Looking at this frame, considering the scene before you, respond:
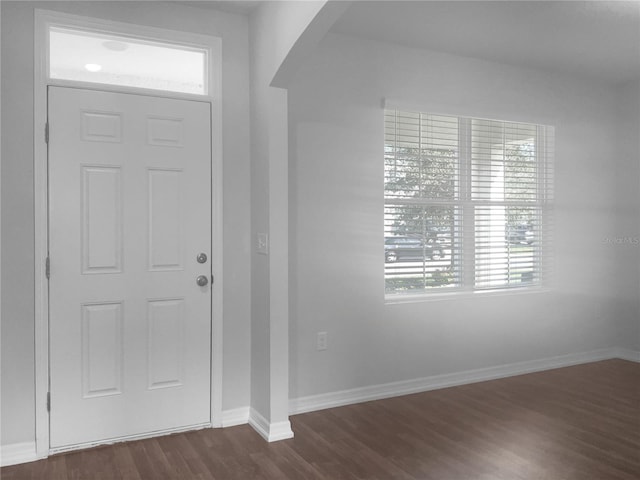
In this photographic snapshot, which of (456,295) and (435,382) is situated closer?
(435,382)

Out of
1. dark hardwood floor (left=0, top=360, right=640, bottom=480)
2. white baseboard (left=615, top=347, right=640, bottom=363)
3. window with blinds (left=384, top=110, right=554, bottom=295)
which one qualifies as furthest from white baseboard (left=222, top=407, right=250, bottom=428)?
white baseboard (left=615, top=347, right=640, bottom=363)

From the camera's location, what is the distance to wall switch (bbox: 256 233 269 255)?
129 inches

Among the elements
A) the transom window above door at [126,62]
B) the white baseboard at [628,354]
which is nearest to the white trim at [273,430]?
the transom window above door at [126,62]

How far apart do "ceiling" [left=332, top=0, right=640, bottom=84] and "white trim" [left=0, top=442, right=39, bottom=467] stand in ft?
9.99

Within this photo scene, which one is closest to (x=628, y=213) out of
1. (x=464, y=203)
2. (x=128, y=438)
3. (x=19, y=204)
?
(x=464, y=203)

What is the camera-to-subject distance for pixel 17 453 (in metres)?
2.95

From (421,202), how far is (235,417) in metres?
2.03

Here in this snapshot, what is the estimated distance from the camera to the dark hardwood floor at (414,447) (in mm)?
2822

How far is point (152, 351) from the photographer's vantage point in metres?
3.28

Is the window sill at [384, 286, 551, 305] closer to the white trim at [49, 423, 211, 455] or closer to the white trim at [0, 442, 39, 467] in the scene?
the white trim at [49, 423, 211, 455]

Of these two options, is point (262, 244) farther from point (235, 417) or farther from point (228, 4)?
point (228, 4)

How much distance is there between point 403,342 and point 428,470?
4.44 feet

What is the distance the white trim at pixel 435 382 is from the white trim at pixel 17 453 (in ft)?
4.97

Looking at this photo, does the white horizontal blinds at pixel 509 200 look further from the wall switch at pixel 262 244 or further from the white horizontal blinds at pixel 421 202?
the wall switch at pixel 262 244
